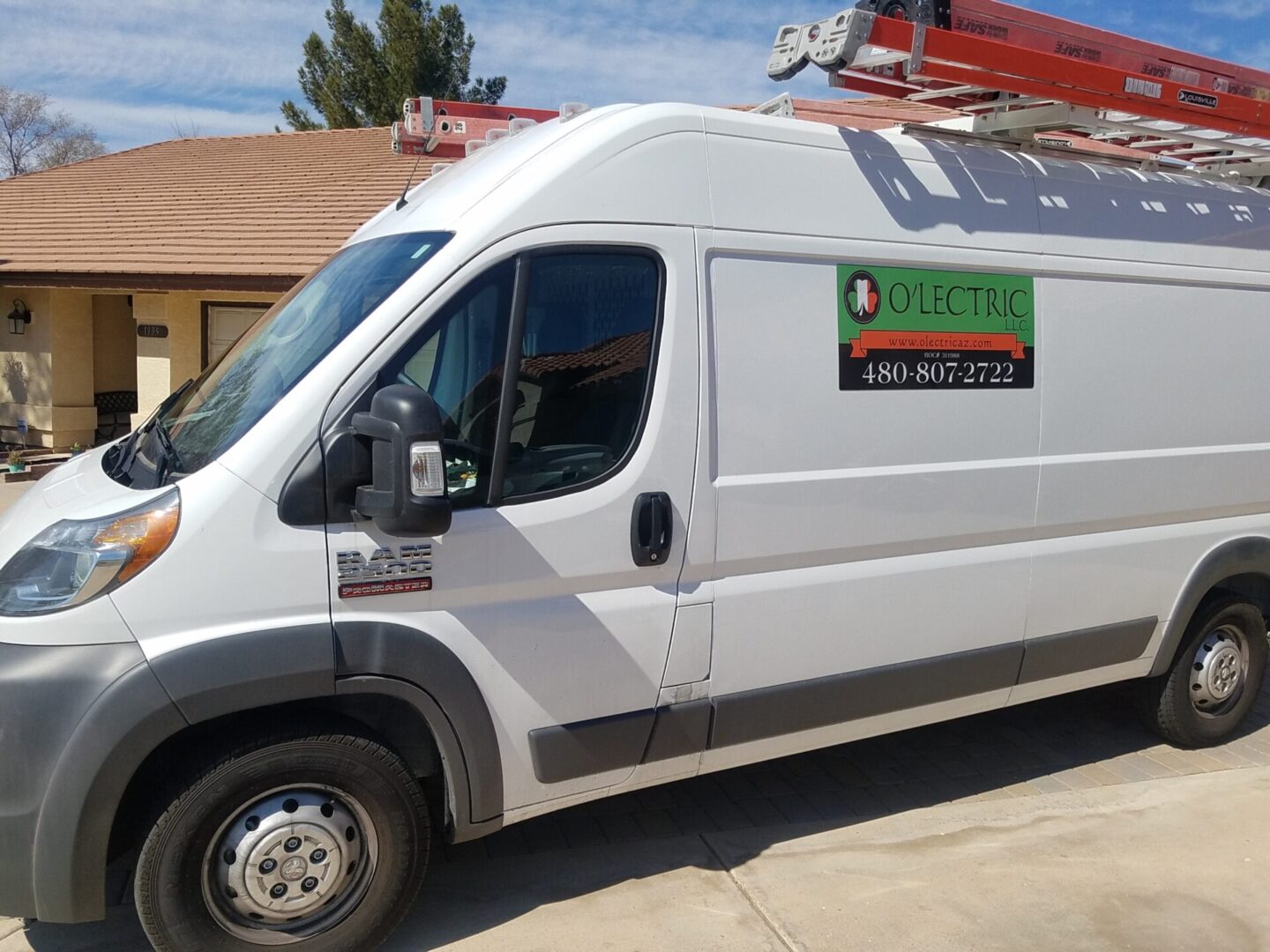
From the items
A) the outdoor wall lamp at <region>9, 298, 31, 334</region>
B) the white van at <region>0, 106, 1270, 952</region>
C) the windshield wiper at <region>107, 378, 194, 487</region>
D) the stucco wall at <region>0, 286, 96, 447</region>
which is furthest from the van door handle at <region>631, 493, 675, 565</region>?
the outdoor wall lamp at <region>9, 298, 31, 334</region>

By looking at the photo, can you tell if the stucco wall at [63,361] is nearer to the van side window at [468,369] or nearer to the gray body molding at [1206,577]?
the van side window at [468,369]

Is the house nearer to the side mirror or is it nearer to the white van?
the white van

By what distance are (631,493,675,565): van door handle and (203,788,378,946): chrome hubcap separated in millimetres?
1127

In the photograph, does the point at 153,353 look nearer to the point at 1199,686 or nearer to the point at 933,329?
the point at 933,329

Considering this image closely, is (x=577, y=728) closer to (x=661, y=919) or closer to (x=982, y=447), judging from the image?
(x=661, y=919)

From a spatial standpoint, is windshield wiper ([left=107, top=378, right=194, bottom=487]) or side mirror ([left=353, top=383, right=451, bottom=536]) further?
windshield wiper ([left=107, top=378, right=194, bottom=487])

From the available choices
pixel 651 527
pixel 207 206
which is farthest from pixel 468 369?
pixel 207 206

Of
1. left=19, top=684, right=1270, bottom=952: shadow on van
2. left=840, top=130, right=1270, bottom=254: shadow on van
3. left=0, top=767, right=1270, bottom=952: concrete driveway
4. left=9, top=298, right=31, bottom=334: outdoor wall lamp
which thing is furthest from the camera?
left=9, top=298, right=31, bottom=334: outdoor wall lamp

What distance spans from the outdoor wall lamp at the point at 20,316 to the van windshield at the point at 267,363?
548 inches

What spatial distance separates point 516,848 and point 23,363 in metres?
14.4

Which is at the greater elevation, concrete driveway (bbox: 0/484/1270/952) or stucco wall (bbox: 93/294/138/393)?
stucco wall (bbox: 93/294/138/393)

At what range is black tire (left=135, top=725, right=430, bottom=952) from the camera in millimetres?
3025

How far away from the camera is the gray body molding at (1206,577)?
194 inches

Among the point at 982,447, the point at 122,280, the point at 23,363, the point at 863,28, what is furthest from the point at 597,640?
the point at 23,363
